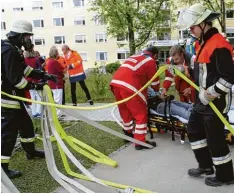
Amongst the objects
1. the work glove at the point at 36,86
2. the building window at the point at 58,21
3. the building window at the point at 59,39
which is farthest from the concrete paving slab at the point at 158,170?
the building window at the point at 59,39

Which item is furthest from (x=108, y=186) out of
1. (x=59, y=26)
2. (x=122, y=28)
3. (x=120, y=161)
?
(x=59, y=26)

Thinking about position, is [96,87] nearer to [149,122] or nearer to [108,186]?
[149,122]

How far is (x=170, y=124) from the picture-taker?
589cm

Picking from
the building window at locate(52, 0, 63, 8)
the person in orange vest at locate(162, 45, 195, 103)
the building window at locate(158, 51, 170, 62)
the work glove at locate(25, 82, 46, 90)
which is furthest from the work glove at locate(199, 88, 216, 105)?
the building window at locate(52, 0, 63, 8)

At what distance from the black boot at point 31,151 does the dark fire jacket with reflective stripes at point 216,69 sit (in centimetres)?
262

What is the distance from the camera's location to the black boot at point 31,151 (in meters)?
5.50

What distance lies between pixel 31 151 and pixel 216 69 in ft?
10.0

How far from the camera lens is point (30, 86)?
4.89 metres

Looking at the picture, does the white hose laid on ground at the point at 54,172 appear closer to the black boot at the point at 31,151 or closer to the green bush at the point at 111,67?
the black boot at the point at 31,151

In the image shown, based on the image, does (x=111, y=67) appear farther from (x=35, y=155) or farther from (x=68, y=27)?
(x=35, y=155)

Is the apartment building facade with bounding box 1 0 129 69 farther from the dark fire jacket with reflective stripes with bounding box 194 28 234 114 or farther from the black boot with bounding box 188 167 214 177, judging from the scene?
the dark fire jacket with reflective stripes with bounding box 194 28 234 114

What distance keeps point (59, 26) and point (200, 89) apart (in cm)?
4521

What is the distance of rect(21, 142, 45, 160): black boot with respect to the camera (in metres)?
5.50

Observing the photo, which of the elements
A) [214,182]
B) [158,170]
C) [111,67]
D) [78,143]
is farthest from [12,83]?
[111,67]
